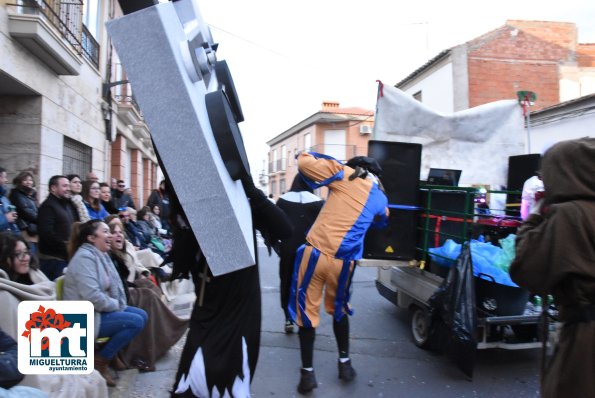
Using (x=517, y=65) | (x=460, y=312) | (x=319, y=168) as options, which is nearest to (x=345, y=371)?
(x=460, y=312)

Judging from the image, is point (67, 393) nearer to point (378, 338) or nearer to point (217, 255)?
point (217, 255)

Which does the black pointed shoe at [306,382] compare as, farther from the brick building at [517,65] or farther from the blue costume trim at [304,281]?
the brick building at [517,65]

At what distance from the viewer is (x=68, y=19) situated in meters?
8.06

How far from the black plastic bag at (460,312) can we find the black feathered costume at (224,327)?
222cm

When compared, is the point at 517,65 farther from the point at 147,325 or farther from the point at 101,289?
the point at 101,289

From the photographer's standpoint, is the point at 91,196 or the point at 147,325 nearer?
the point at 147,325

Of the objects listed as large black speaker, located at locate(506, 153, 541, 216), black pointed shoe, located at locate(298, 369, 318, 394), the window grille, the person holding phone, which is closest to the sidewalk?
black pointed shoe, located at locate(298, 369, 318, 394)

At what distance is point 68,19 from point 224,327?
8.27m

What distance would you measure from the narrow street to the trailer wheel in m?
0.09

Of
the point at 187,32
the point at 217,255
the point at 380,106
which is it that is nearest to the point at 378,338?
the point at 380,106

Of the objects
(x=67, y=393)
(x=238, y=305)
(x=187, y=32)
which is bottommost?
(x=67, y=393)

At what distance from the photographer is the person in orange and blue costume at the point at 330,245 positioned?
11.4 feet

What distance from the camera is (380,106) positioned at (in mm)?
5617

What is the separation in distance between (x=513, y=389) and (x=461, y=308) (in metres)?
0.86
